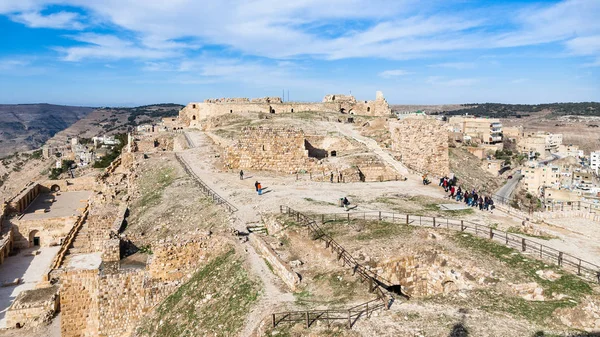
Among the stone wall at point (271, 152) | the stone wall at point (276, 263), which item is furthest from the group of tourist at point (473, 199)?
the stone wall at point (276, 263)

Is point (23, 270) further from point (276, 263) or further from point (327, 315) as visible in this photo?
point (327, 315)

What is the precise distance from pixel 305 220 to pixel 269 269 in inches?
112

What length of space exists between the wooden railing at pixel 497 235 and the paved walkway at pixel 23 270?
1463cm

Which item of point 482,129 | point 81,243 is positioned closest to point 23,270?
point 81,243

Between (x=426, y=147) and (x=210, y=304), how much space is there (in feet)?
55.9

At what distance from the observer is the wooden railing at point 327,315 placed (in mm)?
7592

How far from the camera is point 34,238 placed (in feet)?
91.9

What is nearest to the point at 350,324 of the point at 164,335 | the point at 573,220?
the point at 164,335

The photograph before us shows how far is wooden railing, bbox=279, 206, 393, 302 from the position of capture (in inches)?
335

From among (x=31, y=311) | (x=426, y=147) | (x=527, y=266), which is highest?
(x=426, y=147)

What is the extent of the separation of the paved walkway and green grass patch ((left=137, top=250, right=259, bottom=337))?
10.9 metres

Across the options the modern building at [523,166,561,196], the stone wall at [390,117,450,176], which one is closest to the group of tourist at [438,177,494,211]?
the stone wall at [390,117,450,176]

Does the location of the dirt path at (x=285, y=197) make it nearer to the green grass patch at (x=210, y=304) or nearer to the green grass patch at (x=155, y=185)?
the green grass patch at (x=210, y=304)

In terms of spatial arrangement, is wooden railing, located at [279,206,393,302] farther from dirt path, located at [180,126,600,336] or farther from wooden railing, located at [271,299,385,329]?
dirt path, located at [180,126,600,336]
